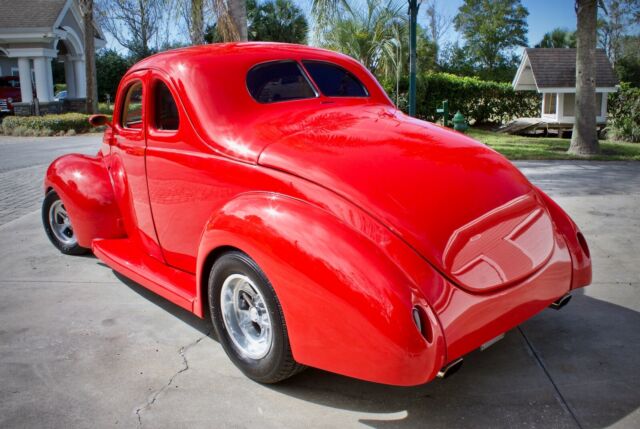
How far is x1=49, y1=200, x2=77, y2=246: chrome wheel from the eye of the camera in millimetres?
5323

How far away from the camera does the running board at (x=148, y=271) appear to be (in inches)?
137

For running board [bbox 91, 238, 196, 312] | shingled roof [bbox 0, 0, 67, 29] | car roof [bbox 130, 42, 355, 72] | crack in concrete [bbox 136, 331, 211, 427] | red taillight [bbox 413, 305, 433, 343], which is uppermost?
shingled roof [bbox 0, 0, 67, 29]

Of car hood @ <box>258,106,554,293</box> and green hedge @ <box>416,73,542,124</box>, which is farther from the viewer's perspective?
green hedge @ <box>416,73,542,124</box>

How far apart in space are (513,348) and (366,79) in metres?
2.20

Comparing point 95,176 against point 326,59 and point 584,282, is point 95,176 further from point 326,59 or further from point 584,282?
point 584,282

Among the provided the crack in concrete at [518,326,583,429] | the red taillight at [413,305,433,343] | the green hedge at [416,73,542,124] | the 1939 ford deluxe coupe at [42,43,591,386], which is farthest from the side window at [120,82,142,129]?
the green hedge at [416,73,542,124]

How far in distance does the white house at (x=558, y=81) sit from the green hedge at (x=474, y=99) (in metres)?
0.70

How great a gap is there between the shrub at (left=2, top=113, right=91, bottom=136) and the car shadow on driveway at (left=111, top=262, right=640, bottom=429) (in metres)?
20.0

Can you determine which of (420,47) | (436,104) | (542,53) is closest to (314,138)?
(436,104)

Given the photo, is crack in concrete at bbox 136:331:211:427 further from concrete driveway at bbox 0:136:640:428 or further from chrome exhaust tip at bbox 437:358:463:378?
chrome exhaust tip at bbox 437:358:463:378

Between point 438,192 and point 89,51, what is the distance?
78.2ft

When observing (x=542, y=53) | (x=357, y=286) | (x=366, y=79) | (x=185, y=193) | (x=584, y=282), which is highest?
(x=542, y=53)

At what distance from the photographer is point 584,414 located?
269 cm

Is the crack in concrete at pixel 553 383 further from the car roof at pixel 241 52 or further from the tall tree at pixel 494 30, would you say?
the tall tree at pixel 494 30
